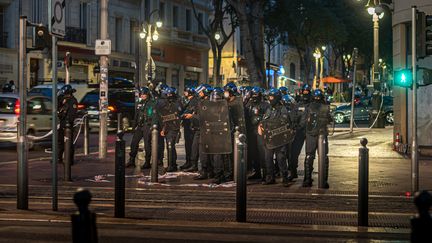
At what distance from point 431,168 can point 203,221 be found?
8.12 meters

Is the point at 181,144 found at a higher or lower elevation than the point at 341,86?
lower

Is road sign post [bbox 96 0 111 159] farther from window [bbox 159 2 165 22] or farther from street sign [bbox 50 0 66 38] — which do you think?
window [bbox 159 2 165 22]

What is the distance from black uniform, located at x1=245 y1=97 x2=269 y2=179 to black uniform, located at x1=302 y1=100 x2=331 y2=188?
909 mm

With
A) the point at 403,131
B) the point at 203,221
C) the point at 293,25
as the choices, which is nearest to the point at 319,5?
the point at 293,25

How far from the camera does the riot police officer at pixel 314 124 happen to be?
12.4 m

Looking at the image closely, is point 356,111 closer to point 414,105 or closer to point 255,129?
point 255,129

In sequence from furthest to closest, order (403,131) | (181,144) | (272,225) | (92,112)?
(92,112) → (181,144) → (403,131) → (272,225)

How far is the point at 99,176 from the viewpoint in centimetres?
1389

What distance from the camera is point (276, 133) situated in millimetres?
12367

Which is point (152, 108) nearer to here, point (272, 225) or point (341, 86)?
point (272, 225)

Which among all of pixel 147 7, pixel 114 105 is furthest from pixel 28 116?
pixel 147 7

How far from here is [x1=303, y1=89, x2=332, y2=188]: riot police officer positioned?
12.4 m

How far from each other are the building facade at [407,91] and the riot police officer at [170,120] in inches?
265

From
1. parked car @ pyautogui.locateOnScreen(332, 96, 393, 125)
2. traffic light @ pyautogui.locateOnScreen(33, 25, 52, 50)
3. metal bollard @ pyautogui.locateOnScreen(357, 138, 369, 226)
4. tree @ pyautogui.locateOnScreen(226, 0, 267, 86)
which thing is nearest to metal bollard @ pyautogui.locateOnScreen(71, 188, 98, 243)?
metal bollard @ pyautogui.locateOnScreen(357, 138, 369, 226)
